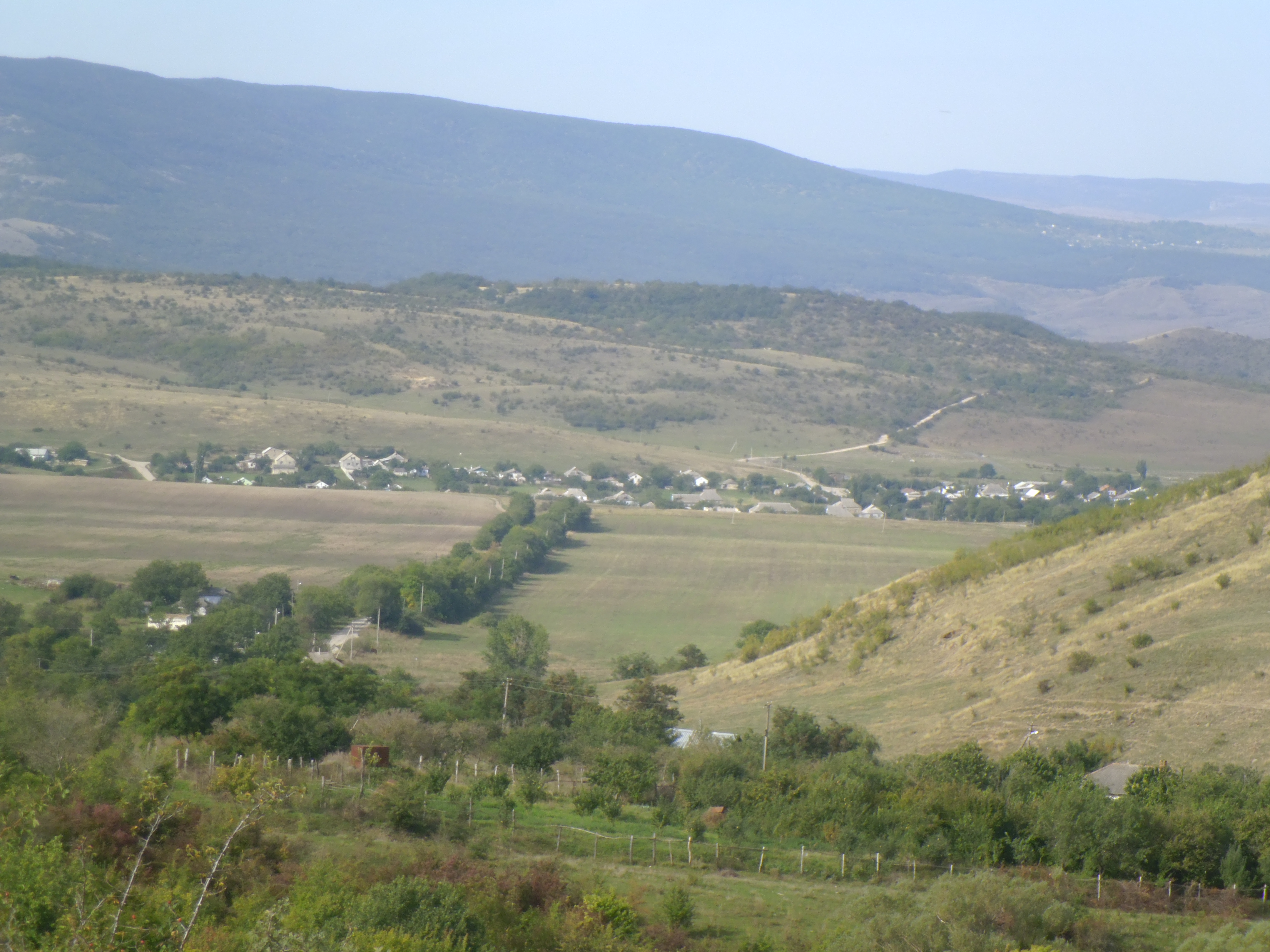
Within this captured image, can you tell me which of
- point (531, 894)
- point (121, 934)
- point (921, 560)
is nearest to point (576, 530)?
point (921, 560)

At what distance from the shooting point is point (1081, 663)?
2739 centimetres

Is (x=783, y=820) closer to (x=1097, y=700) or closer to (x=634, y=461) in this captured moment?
(x=1097, y=700)

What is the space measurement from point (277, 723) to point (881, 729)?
11679 mm

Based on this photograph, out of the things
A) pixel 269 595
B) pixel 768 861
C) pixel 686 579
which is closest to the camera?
pixel 768 861

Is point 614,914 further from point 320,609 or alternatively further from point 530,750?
point 320,609

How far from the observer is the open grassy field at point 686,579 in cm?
4491

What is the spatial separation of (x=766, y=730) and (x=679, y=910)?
9879mm

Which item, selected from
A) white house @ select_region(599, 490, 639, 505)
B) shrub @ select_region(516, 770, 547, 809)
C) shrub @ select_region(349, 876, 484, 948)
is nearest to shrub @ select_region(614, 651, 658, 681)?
shrub @ select_region(516, 770, 547, 809)

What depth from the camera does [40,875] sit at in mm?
12633

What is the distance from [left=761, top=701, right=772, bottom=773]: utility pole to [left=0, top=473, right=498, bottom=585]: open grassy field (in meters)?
25.4

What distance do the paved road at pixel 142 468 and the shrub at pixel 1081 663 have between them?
5481cm

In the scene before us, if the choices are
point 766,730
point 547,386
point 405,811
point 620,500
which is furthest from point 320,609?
point 547,386

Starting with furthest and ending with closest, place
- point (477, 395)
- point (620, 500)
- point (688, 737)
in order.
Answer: point (477, 395) < point (620, 500) < point (688, 737)

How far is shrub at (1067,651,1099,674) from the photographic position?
89.6ft
